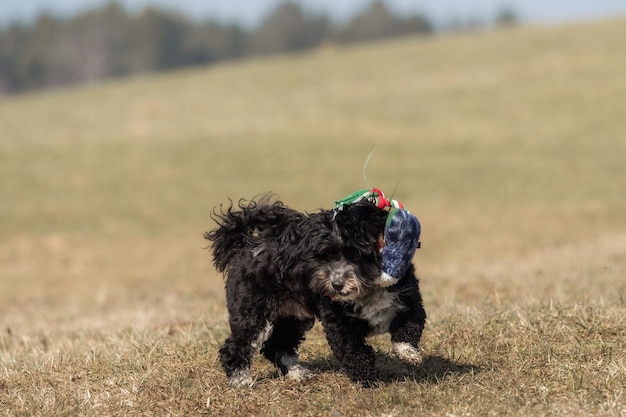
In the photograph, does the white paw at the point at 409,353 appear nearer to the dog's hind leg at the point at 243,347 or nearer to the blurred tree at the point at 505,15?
the dog's hind leg at the point at 243,347

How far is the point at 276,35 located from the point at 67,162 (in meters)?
98.3

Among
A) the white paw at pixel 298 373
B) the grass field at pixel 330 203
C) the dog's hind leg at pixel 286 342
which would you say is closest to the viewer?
the grass field at pixel 330 203

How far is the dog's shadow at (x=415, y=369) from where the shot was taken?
6.45 m

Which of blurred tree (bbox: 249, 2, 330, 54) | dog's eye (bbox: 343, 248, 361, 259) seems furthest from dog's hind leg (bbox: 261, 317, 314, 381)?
blurred tree (bbox: 249, 2, 330, 54)

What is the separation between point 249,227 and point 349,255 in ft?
4.29

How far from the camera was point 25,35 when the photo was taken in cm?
13262

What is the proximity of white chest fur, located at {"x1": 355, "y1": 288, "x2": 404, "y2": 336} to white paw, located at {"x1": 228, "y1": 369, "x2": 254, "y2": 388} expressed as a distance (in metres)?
1.10

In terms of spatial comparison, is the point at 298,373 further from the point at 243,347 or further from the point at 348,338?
the point at 348,338

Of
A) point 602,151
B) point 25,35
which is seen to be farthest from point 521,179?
point 25,35

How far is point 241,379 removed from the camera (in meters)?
6.63

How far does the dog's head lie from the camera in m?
5.77

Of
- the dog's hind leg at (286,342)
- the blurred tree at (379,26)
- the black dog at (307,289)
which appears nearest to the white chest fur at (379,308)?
the black dog at (307,289)

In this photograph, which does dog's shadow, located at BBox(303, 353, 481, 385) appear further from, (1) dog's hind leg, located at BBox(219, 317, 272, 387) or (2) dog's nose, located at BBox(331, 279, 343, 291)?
(2) dog's nose, located at BBox(331, 279, 343, 291)

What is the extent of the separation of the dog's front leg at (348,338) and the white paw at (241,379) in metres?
0.83
